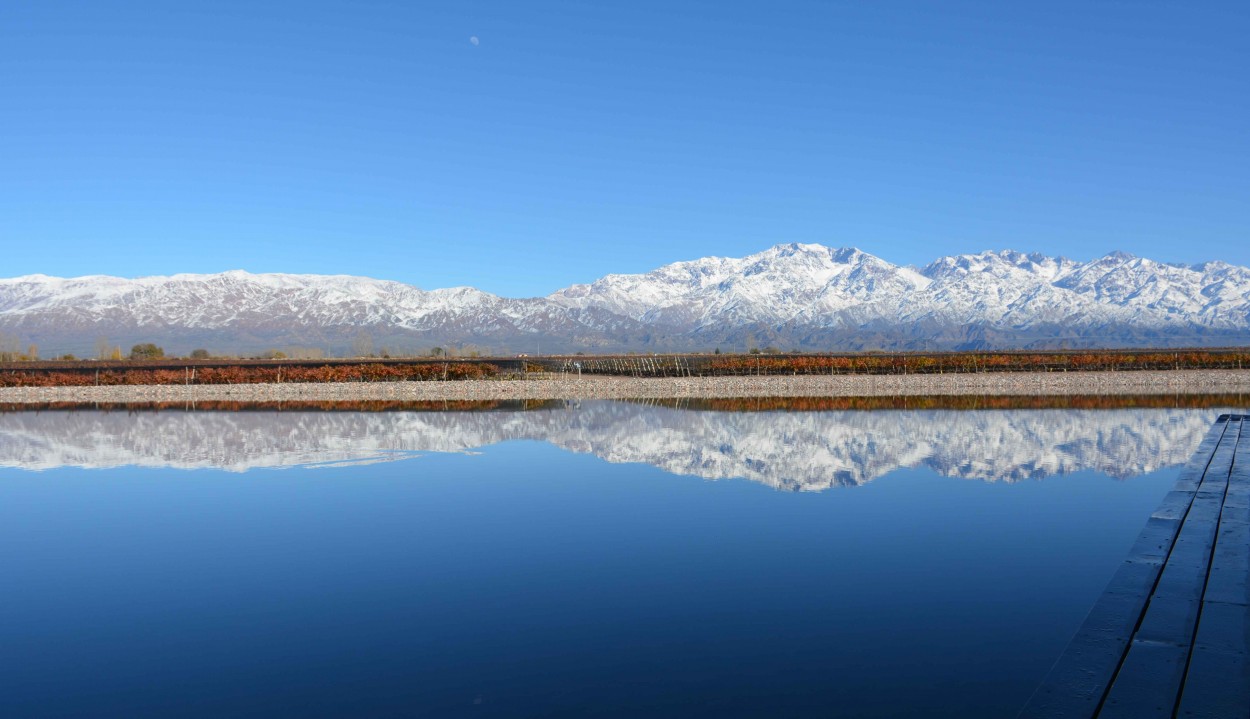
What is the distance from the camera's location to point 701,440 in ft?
78.2

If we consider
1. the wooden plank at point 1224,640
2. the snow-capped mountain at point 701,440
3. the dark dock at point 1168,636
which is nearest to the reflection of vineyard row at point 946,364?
the snow-capped mountain at point 701,440

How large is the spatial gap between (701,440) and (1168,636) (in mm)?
17180

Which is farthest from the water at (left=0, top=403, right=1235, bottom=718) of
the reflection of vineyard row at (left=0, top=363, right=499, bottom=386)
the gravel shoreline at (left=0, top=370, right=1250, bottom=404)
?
the reflection of vineyard row at (left=0, top=363, right=499, bottom=386)

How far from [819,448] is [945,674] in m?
14.2

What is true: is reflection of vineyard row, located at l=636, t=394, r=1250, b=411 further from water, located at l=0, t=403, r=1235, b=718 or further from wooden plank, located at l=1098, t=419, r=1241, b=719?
wooden plank, located at l=1098, t=419, r=1241, b=719

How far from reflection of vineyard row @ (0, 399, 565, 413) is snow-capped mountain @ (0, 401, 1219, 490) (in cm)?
329

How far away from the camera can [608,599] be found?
361 inches

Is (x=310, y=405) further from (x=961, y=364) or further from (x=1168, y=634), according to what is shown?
(x=961, y=364)

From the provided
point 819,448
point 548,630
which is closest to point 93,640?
point 548,630

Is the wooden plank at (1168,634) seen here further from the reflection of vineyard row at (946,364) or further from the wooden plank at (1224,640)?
the reflection of vineyard row at (946,364)

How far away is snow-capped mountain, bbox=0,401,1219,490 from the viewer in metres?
18.2

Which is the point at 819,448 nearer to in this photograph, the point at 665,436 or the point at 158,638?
the point at 665,436

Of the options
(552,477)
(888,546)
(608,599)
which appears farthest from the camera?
(552,477)

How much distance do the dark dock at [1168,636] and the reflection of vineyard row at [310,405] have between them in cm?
2830
